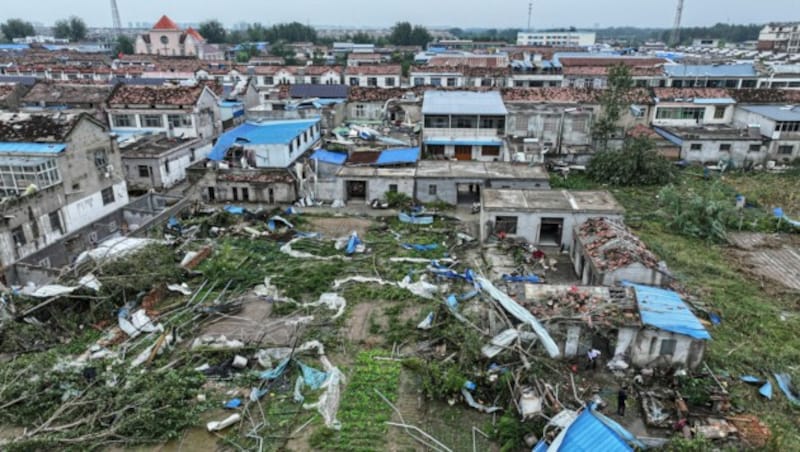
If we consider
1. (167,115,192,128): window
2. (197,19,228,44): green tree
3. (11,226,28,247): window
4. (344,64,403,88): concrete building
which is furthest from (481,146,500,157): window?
(197,19,228,44): green tree

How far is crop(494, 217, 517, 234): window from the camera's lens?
22.4 m

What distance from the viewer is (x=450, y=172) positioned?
92.8 feet

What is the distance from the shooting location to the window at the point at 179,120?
34438 millimetres

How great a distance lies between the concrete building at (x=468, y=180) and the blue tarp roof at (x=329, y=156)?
193 inches

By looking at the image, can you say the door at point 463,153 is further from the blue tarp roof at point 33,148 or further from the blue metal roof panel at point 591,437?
the blue metal roof panel at point 591,437

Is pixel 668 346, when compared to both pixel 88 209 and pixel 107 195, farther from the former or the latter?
pixel 107 195

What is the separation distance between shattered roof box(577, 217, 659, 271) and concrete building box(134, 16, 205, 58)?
3792 inches

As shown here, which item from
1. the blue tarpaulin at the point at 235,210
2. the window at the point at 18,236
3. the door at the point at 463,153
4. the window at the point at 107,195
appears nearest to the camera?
the window at the point at 18,236

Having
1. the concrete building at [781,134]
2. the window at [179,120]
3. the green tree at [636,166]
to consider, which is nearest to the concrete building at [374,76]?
the window at [179,120]

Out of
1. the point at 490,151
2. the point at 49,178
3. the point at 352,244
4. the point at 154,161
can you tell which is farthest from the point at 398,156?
the point at 49,178

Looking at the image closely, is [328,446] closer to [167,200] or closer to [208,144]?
[167,200]

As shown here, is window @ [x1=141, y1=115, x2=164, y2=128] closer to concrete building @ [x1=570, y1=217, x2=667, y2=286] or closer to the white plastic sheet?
the white plastic sheet

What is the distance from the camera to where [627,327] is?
13.9 m

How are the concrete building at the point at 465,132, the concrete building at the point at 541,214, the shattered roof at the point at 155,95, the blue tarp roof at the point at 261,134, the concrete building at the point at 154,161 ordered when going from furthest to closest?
the shattered roof at the point at 155,95, the concrete building at the point at 465,132, the blue tarp roof at the point at 261,134, the concrete building at the point at 154,161, the concrete building at the point at 541,214
